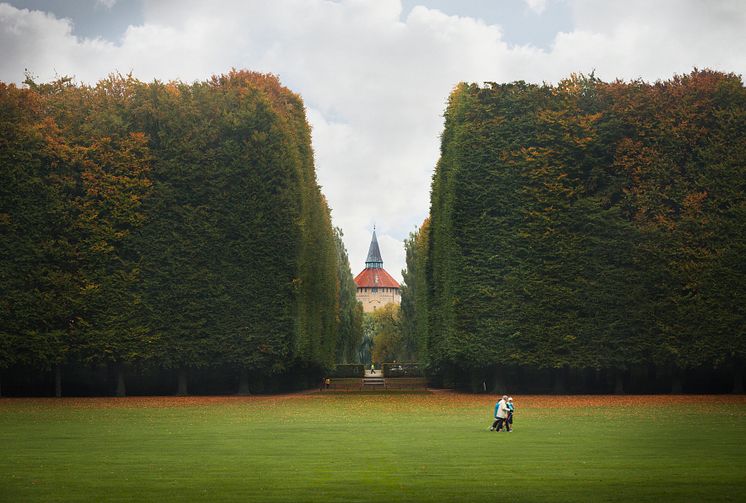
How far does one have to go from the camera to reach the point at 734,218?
42125 millimetres

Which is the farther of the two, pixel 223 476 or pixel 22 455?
pixel 22 455

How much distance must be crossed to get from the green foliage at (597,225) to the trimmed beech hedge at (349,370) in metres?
37.0

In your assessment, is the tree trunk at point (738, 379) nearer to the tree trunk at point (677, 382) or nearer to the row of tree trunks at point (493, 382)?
the row of tree trunks at point (493, 382)

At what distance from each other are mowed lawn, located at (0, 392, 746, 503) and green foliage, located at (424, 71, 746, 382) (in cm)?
1002

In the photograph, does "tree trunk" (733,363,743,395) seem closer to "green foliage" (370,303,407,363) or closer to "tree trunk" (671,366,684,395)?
"tree trunk" (671,366,684,395)

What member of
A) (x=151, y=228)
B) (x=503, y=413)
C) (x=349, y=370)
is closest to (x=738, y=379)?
(x=503, y=413)

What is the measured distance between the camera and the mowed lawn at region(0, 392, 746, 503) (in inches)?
541

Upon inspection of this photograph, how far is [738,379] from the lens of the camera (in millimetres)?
43562

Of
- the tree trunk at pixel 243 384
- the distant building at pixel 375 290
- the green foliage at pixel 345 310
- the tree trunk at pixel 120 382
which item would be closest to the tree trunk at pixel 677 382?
the tree trunk at pixel 243 384

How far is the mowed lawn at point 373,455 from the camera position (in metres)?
13.8

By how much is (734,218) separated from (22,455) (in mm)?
33787

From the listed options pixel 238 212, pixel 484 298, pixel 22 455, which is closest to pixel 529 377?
pixel 484 298

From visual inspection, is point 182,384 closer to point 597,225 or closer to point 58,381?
point 58,381

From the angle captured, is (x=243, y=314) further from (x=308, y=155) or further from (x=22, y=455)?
(x=22, y=455)
